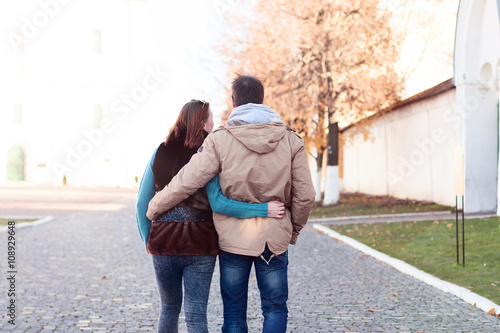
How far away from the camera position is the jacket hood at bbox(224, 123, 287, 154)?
3309 millimetres

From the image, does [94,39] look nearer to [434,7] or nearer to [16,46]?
[16,46]

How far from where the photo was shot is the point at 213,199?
3.35 metres

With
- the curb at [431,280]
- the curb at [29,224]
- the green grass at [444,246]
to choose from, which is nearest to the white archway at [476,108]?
the green grass at [444,246]

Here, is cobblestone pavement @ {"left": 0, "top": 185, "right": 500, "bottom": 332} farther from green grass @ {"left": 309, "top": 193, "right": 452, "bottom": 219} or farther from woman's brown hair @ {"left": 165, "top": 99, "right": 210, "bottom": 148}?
green grass @ {"left": 309, "top": 193, "right": 452, "bottom": 219}

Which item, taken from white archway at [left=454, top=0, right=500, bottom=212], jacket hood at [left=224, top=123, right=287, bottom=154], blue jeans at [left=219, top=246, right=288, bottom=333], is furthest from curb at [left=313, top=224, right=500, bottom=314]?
white archway at [left=454, top=0, right=500, bottom=212]

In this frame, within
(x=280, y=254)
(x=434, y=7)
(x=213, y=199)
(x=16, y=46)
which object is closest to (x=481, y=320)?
(x=280, y=254)

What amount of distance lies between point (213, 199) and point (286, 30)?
15958mm

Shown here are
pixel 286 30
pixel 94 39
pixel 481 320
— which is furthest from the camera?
pixel 94 39

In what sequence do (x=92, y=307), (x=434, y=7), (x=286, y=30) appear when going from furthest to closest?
(x=434, y=7) → (x=286, y=30) → (x=92, y=307)

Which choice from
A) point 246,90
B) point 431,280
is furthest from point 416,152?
point 246,90

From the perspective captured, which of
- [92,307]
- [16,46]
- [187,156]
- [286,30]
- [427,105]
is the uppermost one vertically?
[16,46]

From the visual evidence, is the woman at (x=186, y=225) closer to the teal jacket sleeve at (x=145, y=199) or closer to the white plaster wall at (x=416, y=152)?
the teal jacket sleeve at (x=145, y=199)

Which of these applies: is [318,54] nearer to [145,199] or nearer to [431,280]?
[431,280]

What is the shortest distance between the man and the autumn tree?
1508cm
